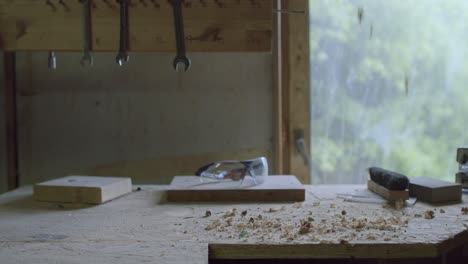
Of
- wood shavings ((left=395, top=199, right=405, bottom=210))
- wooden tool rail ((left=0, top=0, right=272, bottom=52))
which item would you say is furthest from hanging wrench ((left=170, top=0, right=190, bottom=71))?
wood shavings ((left=395, top=199, right=405, bottom=210))

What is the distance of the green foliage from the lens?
69.7 inches

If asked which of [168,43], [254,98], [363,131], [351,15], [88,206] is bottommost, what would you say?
[88,206]

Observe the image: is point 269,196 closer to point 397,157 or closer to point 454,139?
point 397,157

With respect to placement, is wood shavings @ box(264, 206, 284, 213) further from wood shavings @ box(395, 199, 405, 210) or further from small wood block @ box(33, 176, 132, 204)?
small wood block @ box(33, 176, 132, 204)

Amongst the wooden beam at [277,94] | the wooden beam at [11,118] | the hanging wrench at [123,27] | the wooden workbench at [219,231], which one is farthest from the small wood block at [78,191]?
the wooden beam at [277,94]

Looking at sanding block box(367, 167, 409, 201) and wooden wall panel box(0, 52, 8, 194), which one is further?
wooden wall panel box(0, 52, 8, 194)

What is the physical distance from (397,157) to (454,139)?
0.79ft

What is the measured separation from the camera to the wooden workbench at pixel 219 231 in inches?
31.8

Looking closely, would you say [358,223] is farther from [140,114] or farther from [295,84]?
[140,114]

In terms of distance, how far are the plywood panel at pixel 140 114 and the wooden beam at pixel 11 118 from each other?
0.03 meters

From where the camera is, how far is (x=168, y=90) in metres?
1.74

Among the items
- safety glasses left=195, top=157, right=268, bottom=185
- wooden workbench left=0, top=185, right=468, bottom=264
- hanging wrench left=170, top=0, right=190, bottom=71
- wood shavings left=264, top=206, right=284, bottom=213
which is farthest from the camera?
safety glasses left=195, top=157, right=268, bottom=185

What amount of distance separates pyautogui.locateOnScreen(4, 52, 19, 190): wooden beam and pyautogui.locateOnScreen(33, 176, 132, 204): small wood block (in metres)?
0.56

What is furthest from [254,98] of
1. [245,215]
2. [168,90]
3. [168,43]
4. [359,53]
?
[245,215]
